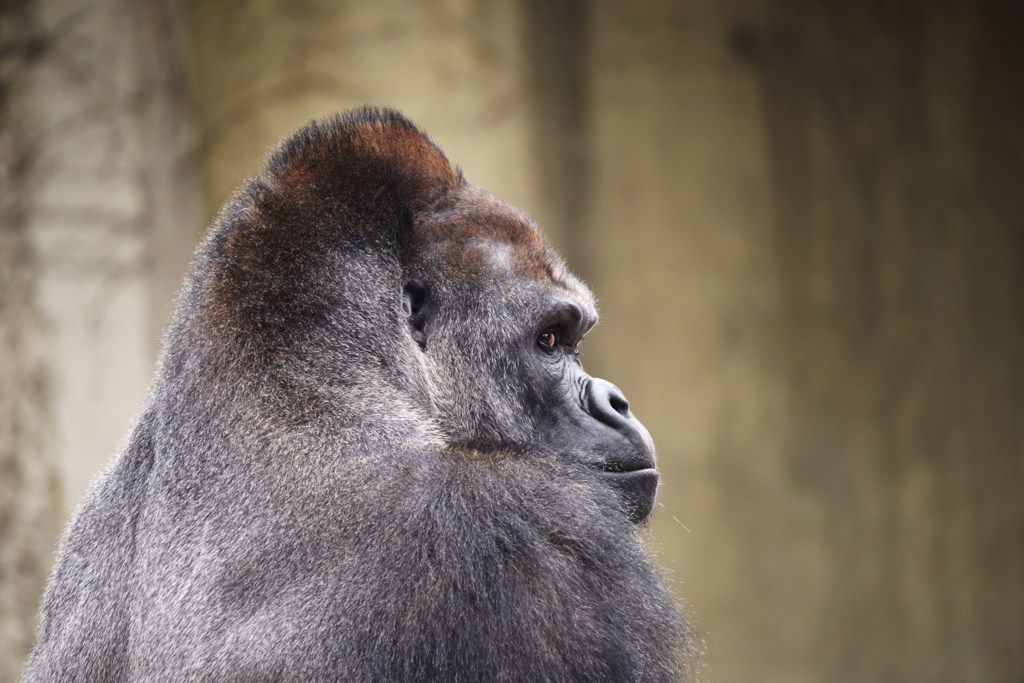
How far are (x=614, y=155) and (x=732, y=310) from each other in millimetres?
1242

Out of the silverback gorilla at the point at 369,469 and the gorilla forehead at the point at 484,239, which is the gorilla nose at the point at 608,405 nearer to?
the silverback gorilla at the point at 369,469

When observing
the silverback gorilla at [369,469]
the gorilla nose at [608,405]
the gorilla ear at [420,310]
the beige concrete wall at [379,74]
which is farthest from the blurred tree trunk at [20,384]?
the gorilla nose at [608,405]

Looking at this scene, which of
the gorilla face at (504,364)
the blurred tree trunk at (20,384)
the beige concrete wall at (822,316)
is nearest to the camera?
the gorilla face at (504,364)

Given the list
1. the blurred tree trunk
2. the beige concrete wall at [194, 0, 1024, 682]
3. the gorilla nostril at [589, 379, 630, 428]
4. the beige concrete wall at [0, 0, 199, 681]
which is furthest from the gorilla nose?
the beige concrete wall at [194, 0, 1024, 682]

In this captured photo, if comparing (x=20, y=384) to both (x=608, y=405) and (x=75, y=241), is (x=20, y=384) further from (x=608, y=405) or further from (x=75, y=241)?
(x=608, y=405)

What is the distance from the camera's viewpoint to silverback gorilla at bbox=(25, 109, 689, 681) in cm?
217

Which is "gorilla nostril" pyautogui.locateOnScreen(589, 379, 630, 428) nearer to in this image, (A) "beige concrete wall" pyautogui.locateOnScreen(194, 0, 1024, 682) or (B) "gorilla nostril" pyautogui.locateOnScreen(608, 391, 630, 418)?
(B) "gorilla nostril" pyautogui.locateOnScreen(608, 391, 630, 418)

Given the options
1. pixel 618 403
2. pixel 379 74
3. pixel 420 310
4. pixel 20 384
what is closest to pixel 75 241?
pixel 20 384

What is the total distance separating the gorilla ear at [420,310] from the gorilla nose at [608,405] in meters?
0.44

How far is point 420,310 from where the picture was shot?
9.11 feet

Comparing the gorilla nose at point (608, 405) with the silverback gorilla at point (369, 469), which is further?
the gorilla nose at point (608, 405)

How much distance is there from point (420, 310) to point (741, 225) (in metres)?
4.82

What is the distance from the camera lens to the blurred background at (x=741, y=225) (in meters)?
6.77

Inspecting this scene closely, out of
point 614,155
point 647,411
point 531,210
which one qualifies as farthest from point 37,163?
point 647,411
